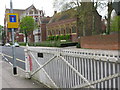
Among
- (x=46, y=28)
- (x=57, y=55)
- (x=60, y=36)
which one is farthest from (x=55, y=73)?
(x=46, y=28)

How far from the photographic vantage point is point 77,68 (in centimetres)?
389

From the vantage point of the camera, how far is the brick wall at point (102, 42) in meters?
19.9

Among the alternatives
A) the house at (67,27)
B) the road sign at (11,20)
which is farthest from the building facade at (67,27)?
the road sign at (11,20)

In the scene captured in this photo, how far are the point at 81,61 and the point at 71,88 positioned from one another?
99 cm

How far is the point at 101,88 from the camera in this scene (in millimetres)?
3193

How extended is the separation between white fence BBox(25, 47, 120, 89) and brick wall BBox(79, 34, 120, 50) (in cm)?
1517

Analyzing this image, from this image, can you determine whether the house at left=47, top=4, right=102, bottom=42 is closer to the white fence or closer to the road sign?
the road sign

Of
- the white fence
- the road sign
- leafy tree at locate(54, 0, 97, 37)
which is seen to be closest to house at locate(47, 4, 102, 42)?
leafy tree at locate(54, 0, 97, 37)

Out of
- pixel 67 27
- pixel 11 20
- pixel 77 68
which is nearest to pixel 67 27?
pixel 67 27

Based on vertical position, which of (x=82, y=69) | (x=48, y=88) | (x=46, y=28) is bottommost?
(x=48, y=88)

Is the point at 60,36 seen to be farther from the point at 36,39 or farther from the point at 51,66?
the point at 51,66

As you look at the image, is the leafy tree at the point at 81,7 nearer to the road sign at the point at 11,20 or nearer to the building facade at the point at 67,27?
the building facade at the point at 67,27

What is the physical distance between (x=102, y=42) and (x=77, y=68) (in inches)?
756

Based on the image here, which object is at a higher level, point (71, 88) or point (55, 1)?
point (55, 1)
